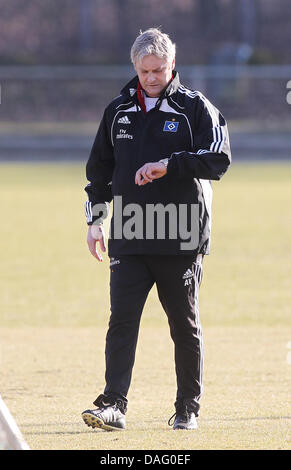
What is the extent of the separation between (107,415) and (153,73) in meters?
1.74

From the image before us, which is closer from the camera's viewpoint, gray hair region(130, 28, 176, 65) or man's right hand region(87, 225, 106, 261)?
gray hair region(130, 28, 176, 65)

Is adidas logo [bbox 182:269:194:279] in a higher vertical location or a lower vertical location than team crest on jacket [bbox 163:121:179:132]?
lower

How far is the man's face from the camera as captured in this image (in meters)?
5.53

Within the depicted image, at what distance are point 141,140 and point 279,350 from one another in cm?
333

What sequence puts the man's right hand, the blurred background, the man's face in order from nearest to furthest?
the man's face
the man's right hand
the blurred background

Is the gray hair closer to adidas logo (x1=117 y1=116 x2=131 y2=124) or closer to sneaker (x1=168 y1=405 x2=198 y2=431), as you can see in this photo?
adidas logo (x1=117 y1=116 x2=131 y2=124)

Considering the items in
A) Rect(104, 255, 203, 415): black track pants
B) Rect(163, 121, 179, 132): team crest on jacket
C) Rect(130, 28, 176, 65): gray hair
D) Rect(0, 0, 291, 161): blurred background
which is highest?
Rect(0, 0, 291, 161): blurred background

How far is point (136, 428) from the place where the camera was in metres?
5.77

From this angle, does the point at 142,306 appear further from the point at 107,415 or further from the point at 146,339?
the point at 146,339

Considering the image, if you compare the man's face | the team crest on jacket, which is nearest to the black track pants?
the team crest on jacket

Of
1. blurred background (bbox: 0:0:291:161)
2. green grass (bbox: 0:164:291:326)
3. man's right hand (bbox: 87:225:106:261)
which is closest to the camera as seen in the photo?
man's right hand (bbox: 87:225:106:261)

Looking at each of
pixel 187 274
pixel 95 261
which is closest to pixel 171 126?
pixel 187 274

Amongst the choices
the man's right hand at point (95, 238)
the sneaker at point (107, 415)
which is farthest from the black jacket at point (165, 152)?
the sneaker at point (107, 415)

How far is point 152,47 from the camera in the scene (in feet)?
18.0
